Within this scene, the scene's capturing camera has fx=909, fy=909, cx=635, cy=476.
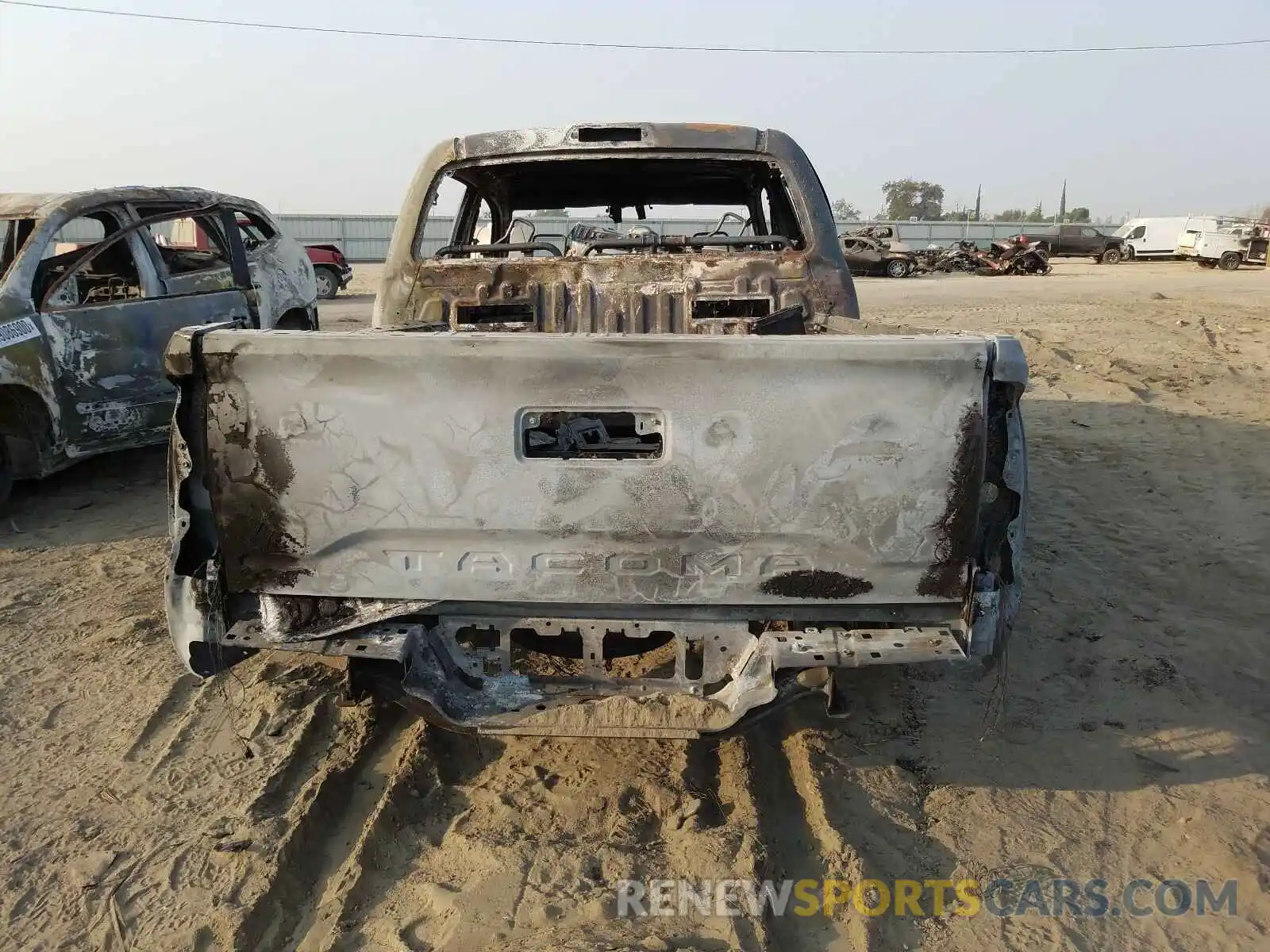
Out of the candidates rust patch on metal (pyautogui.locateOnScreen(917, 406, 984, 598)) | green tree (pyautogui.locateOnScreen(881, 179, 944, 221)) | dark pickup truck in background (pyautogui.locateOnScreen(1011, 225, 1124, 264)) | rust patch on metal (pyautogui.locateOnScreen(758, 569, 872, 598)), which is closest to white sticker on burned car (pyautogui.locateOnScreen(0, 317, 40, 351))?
rust patch on metal (pyautogui.locateOnScreen(758, 569, 872, 598))

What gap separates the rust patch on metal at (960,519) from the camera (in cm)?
228

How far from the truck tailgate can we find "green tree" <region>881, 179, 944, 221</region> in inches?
2652

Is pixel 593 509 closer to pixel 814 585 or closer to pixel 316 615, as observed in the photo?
pixel 814 585

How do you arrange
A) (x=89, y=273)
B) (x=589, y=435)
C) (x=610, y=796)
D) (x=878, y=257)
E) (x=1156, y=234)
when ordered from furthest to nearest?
(x=1156, y=234), (x=878, y=257), (x=89, y=273), (x=589, y=435), (x=610, y=796)

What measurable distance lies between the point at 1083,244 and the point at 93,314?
3365 cm

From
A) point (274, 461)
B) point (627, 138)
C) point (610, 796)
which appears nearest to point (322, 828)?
point (610, 796)

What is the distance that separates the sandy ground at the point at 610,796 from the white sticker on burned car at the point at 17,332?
1.37 m

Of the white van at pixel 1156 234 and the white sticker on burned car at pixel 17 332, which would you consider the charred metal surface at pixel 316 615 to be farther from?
the white van at pixel 1156 234

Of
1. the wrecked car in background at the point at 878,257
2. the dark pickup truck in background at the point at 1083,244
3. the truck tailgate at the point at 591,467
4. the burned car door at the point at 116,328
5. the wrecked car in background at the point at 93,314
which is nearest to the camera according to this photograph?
the truck tailgate at the point at 591,467

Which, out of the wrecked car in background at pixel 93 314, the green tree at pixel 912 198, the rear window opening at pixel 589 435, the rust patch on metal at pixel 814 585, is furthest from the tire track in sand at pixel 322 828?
the green tree at pixel 912 198

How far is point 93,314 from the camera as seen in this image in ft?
17.8

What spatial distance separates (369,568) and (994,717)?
2.24m

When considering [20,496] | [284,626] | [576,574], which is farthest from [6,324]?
[576,574]

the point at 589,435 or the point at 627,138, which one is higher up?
the point at 627,138
